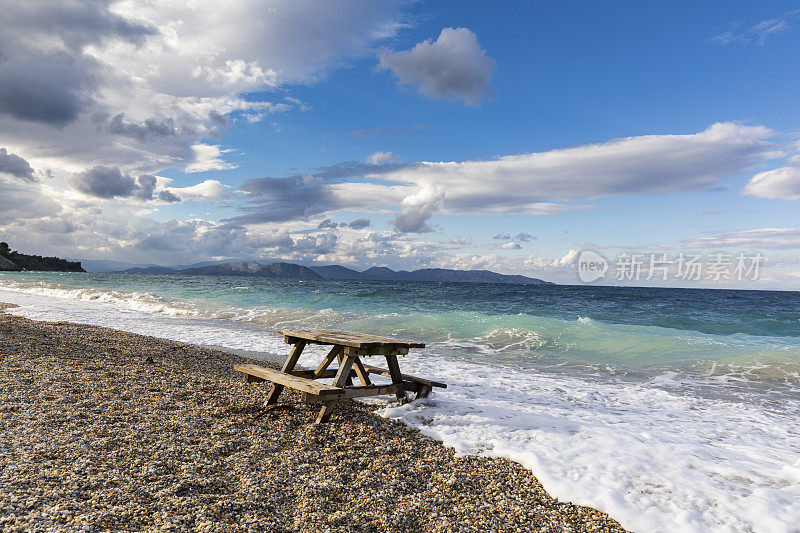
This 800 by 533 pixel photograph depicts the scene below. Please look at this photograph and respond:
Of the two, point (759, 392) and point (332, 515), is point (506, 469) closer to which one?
point (332, 515)

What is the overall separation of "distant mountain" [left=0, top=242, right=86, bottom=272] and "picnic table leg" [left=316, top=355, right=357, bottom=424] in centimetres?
15537

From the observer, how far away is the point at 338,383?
5.96 m

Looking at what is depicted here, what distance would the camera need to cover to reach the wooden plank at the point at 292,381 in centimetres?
552

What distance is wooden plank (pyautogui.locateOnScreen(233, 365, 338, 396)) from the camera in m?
5.52

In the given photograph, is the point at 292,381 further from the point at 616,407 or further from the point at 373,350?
the point at 616,407

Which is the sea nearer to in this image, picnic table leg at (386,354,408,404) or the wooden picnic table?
picnic table leg at (386,354,408,404)

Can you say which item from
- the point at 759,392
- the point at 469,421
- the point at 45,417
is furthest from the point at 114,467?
the point at 759,392

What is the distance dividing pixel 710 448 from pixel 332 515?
527 cm

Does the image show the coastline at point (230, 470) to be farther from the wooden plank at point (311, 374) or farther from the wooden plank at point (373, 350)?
the wooden plank at point (373, 350)

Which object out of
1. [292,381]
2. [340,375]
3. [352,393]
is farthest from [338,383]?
[292,381]

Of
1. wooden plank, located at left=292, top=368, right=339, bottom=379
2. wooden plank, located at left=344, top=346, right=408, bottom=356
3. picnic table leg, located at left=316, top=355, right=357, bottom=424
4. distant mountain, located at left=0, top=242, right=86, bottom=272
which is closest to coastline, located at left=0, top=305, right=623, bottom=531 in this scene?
picnic table leg, located at left=316, top=355, right=357, bottom=424

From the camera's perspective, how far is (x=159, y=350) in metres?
10.1

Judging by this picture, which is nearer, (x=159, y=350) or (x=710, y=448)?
(x=710, y=448)

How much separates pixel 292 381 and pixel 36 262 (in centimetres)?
17764
